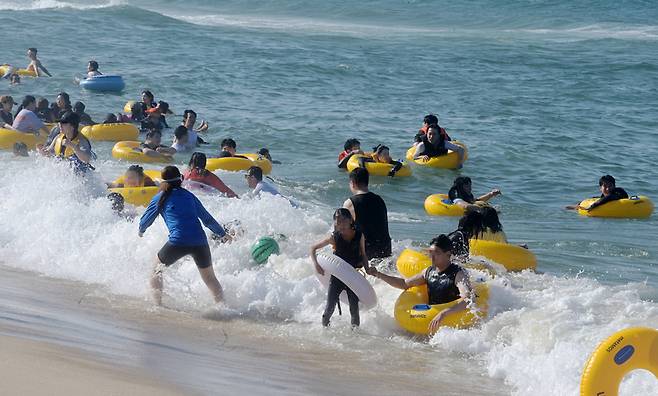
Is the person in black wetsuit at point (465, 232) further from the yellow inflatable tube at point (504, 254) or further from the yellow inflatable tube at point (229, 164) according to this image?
the yellow inflatable tube at point (229, 164)

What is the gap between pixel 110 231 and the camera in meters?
11.3

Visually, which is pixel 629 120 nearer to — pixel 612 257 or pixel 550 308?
pixel 612 257

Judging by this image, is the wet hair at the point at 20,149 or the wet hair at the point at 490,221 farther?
the wet hair at the point at 20,149

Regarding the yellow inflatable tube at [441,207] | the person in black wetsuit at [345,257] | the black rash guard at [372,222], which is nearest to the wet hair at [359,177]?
the black rash guard at [372,222]

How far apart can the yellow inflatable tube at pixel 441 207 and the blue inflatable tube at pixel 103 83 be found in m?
11.7

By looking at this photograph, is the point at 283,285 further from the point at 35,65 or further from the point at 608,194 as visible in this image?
the point at 35,65

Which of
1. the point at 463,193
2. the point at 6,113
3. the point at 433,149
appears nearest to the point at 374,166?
the point at 433,149

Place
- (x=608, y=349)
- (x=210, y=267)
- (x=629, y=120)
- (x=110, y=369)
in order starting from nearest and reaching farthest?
(x=608, y=349) → (x=110, y=369) → (x=210, y=267) → (x=629, y=120)

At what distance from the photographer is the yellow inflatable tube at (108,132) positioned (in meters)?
19.1

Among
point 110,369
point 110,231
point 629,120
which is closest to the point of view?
point 110,369

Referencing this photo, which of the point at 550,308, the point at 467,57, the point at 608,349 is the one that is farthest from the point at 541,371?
the point at 467,57

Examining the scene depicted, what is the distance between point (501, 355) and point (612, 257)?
535cm

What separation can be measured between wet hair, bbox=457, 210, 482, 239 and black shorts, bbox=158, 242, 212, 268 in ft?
9.35

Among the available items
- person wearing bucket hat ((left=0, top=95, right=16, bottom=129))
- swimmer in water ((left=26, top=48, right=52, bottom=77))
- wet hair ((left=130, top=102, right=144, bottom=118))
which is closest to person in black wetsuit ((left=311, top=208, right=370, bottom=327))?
person wearing bucket hat ((left=0, top=95, right=16, bottom=129))
